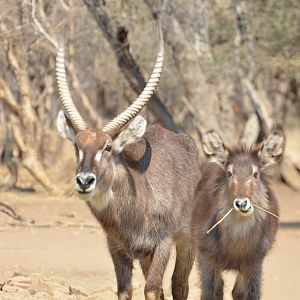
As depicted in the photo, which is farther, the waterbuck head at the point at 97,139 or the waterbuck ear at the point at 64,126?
the waterbuck ear at the point at 64,126

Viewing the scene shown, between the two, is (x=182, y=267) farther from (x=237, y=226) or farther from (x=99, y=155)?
(x=99, y=155)

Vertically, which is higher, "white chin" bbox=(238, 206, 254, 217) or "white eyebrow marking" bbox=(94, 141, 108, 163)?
"white eyebrow marking" bbox=(94, 141, 108, 163)

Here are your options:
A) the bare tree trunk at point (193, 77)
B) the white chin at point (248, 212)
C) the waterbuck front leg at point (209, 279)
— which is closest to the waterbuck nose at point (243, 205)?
the white chin at point (248, 212)

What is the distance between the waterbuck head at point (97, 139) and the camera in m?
8.48

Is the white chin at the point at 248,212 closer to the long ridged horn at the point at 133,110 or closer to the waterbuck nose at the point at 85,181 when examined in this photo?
the waterbuck nose at the point at 85,181

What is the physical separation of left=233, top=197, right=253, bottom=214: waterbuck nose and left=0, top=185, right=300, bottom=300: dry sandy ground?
3.04 metres

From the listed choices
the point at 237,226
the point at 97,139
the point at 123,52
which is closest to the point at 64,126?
the point at 97,139

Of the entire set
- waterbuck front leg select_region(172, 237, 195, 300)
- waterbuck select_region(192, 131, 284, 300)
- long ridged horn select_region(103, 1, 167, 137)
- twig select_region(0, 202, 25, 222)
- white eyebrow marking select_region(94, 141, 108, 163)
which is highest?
long ridged horn select_region(103, 1, 167, 137)

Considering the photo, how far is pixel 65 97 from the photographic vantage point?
9.45 metres

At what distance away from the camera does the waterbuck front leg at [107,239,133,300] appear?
374 inches

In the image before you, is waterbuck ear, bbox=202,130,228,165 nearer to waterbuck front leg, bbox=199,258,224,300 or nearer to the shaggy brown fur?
the shaggy brown fur

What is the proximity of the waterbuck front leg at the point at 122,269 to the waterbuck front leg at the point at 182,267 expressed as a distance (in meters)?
0.84

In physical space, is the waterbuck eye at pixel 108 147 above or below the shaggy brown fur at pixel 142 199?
above

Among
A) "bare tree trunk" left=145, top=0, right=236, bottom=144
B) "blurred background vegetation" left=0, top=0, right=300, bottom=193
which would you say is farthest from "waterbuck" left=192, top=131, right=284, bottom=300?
"bare tree trunk" left=145, top=0, right=236, bottom=144
